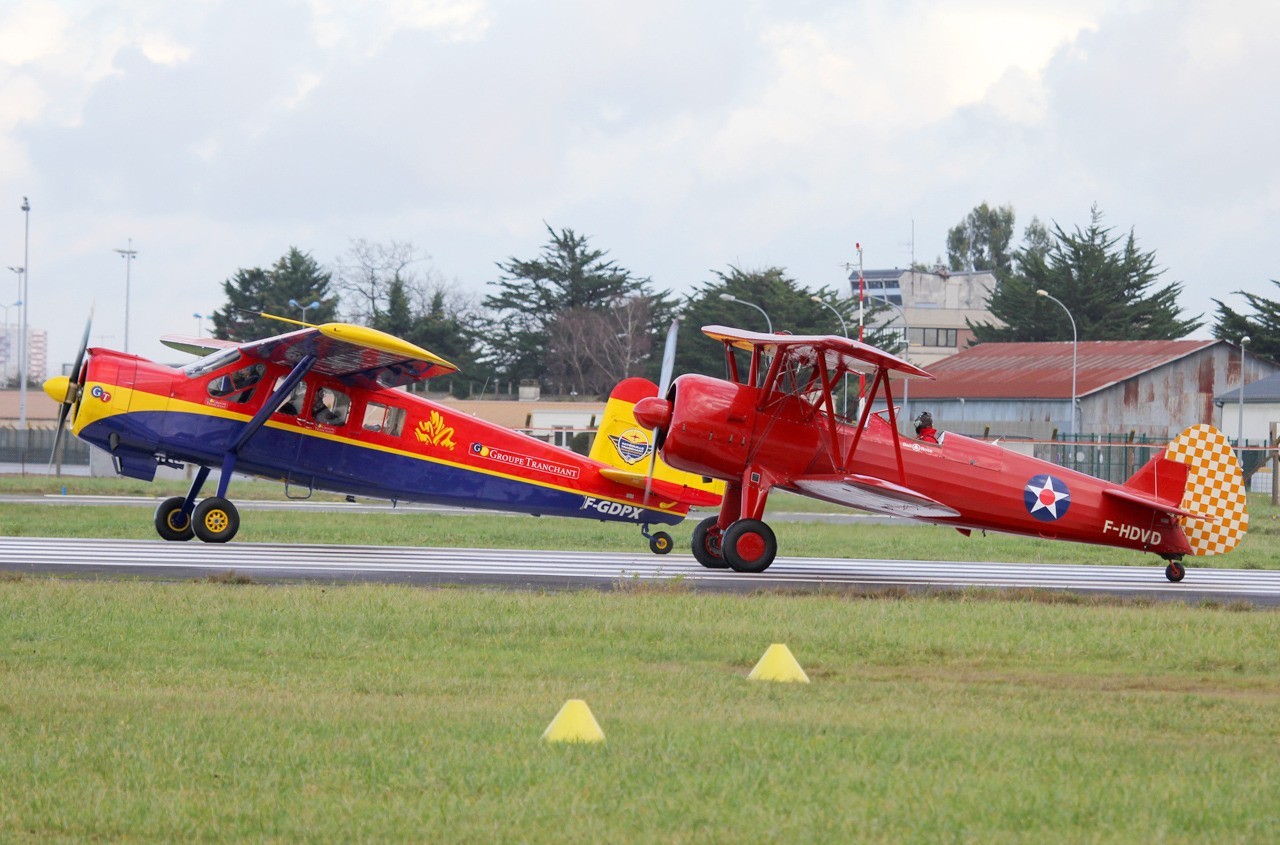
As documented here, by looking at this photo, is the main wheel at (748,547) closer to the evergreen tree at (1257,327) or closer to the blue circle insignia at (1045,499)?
the blue circle insignia at (1045,499)

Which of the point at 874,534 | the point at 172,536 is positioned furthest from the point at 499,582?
the point at 874,534

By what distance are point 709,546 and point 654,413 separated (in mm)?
2005

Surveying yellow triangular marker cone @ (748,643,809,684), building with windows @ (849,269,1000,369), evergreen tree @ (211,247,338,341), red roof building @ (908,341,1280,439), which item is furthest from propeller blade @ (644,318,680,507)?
building with windows @ (849,269,1000,369)

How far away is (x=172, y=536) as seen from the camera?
20.6m

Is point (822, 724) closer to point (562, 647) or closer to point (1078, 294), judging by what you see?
point (562, 647)

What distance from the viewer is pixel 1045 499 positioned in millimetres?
19422

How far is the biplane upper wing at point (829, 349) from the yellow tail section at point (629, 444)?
323 cm

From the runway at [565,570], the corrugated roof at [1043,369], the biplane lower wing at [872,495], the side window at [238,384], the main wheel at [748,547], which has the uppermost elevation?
the corrugated roof at [1043,369]

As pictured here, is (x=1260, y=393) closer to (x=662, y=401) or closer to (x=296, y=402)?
(x=662, y=401)

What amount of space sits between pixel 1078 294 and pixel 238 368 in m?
71.0

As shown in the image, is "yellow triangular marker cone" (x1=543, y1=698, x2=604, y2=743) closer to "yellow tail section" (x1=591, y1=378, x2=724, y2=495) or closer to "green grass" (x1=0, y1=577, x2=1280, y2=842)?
"green grass" (x1=0, y1=577, x2=1280, y2=842)

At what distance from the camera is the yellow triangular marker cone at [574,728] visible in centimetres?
720

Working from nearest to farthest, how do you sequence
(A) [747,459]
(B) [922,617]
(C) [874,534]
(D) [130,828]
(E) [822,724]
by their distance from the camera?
(D) [130,828]
(E) [822,724]
(B) [922,617]
(A) [747,459]
(C) [874,534]

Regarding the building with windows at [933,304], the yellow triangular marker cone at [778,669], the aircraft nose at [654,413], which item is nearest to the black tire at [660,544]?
the aircraft nose at [654,413]
